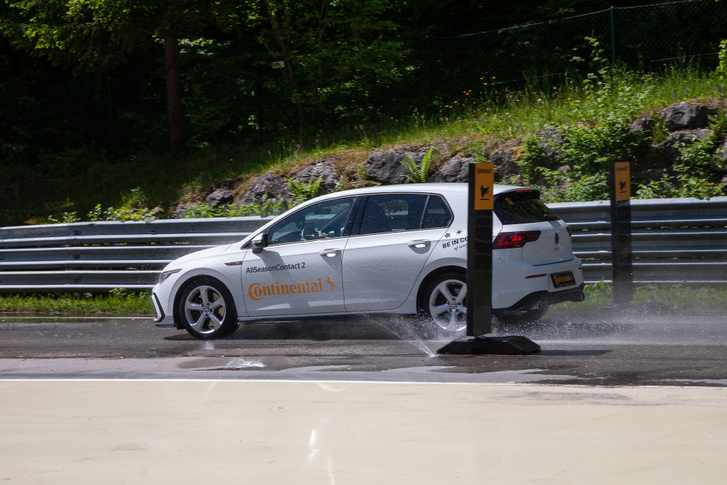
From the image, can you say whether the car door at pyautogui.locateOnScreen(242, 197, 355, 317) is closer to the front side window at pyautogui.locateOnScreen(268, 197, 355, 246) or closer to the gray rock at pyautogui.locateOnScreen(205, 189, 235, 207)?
the front side window at pyautogui.locateOnScreen(268, 197, 355, 246)

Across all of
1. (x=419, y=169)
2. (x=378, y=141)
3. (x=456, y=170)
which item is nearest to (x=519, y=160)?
(x=456, y=170)

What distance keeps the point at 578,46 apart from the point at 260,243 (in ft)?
36.5

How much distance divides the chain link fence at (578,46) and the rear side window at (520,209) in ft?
28.2

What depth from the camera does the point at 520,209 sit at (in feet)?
31.1

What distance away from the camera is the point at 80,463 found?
5.03 m

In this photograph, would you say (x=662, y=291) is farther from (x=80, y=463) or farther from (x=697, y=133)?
(x=80, y=463)

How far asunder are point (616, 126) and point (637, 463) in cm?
1109

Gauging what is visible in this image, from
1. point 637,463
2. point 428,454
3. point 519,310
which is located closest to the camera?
point 637,463

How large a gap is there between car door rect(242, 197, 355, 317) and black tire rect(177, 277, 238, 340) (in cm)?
29

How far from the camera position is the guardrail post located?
1087cm

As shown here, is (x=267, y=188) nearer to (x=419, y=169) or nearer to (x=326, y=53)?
(x=419, y=169)

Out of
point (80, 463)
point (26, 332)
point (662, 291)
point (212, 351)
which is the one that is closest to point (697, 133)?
point (662, 291)

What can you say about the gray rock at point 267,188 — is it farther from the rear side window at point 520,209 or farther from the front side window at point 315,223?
the rear side window at point 520,209

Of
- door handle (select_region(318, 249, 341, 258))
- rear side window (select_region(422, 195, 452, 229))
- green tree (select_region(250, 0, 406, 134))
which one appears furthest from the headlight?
green tree (select_region(250, 0, 406, 134))
